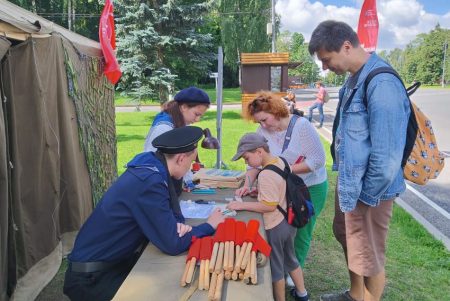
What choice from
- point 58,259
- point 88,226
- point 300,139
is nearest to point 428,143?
point 300,139

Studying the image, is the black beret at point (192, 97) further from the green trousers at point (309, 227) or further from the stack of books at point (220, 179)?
the green trousers at point (309, 227)

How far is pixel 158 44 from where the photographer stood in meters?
15.4

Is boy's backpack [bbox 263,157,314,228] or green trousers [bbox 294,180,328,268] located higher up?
boy's backpack [bbox 263,157,314,228]

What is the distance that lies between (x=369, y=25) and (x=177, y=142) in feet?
22.8

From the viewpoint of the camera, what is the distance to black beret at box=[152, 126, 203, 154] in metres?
2.19

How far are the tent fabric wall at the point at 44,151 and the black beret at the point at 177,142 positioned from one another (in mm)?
1362

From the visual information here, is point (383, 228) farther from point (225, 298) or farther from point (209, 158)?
point (209, 158)

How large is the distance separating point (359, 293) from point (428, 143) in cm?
129

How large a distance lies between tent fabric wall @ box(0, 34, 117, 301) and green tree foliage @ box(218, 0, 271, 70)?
23435 mm

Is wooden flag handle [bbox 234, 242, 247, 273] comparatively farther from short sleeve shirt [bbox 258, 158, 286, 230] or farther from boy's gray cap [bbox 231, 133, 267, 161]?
boy's gray cap [bbox 231, 133, 267, 161]

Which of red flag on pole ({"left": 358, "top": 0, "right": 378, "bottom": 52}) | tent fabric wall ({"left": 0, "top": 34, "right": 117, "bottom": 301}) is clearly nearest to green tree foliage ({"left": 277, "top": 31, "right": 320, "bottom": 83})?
red flag on pole ({"left": 358, "top": 0, "right": 378, "bottom": 52})

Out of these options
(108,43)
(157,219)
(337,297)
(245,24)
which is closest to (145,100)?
(108,43)

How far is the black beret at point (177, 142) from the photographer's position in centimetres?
219

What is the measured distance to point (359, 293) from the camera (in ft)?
10.1
